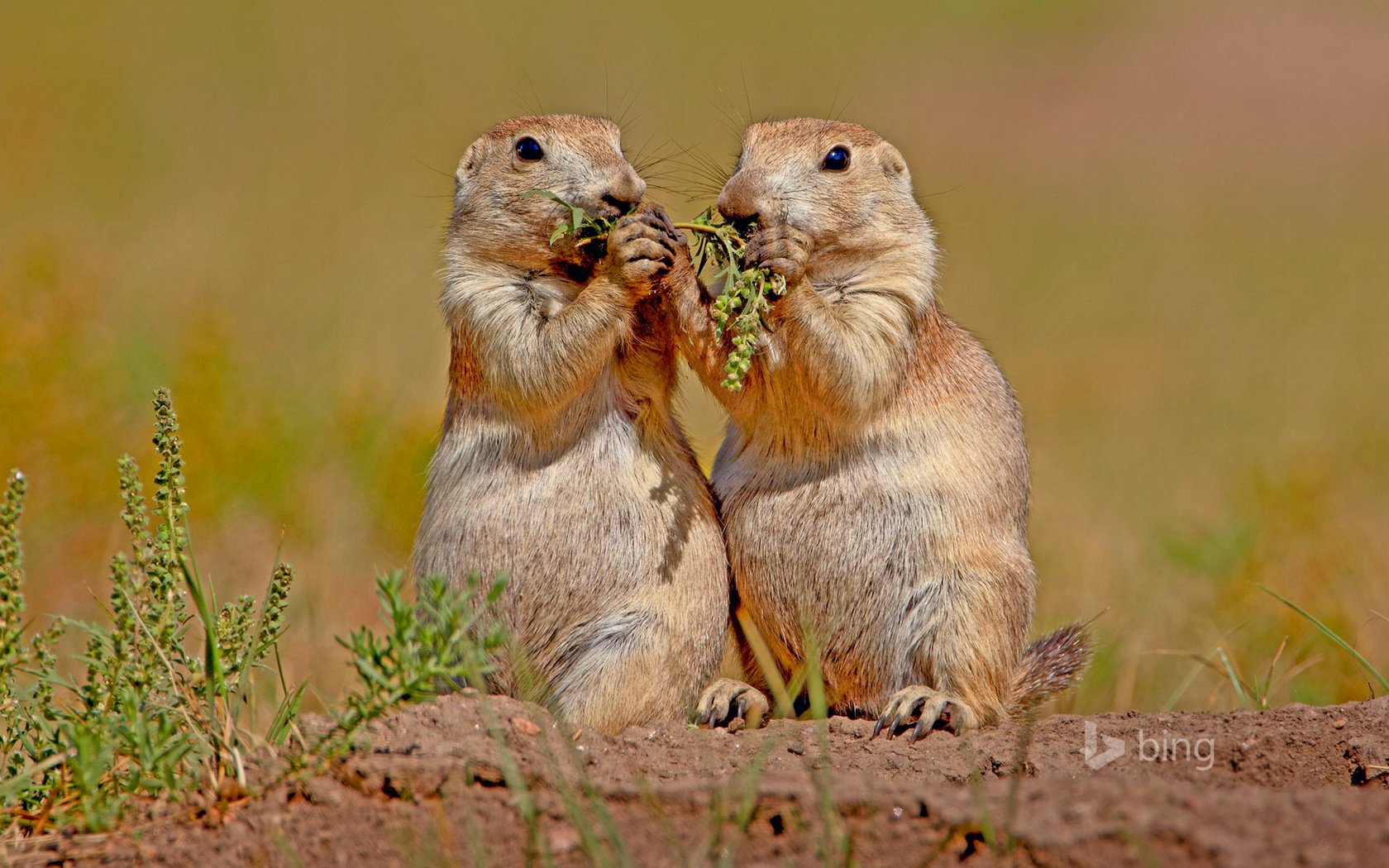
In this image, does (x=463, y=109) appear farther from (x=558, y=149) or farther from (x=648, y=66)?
(x=558, y=149)

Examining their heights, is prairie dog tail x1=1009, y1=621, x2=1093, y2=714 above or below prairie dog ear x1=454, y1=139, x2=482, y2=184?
below

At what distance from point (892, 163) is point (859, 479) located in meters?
1.40

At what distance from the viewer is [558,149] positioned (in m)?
5.20

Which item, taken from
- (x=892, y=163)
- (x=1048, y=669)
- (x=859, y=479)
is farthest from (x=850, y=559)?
(x=892, y=163)

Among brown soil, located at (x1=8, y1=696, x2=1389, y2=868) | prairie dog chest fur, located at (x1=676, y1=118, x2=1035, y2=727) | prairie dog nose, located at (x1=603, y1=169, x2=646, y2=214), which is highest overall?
prairie dog nose, located at (x1=603, y1=169, x2=646, y2=214)

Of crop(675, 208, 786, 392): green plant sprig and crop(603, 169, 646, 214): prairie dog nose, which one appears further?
crop(603, 169, 646, 214): prairie dog nose

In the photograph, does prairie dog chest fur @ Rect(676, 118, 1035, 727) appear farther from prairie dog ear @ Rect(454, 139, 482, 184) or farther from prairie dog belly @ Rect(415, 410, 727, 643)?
prairie dog ear @ Rect(454, 139, 482, 184)

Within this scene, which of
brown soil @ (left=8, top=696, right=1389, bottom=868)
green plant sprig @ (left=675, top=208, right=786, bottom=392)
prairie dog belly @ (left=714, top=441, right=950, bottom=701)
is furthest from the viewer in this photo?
prairie dog belly @ (left=714, top=441, right=950, bottom=701)

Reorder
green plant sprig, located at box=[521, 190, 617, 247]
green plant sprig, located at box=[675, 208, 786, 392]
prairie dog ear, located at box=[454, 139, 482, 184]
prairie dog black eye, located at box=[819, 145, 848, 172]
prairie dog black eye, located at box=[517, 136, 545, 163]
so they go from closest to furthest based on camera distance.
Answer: green plant sprig, located at box=[675, 208, 786, 392], green plant sprig, located at box=[521, 190, 617, 247], prairie dog black eye, located at box=[517, 136, 545, 163], prairie dog black eye, located at box=[819, 145, 848, 172], prairie dog ear, located at box=[454, 139, 482, 184]

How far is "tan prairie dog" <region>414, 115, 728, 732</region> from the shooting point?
4844 millimetres

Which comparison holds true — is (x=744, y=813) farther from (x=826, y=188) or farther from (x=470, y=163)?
(x=470, y=163)

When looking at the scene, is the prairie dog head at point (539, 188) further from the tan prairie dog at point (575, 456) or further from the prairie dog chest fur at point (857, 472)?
the prairie dog chest fur at point (857, 472)

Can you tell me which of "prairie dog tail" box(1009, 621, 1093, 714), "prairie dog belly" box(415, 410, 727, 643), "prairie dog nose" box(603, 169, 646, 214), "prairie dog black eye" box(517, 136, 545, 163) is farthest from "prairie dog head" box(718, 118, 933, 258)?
"prairie dog tail" box(1009, 621, 1093, 714)

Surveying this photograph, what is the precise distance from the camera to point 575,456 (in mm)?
5035
